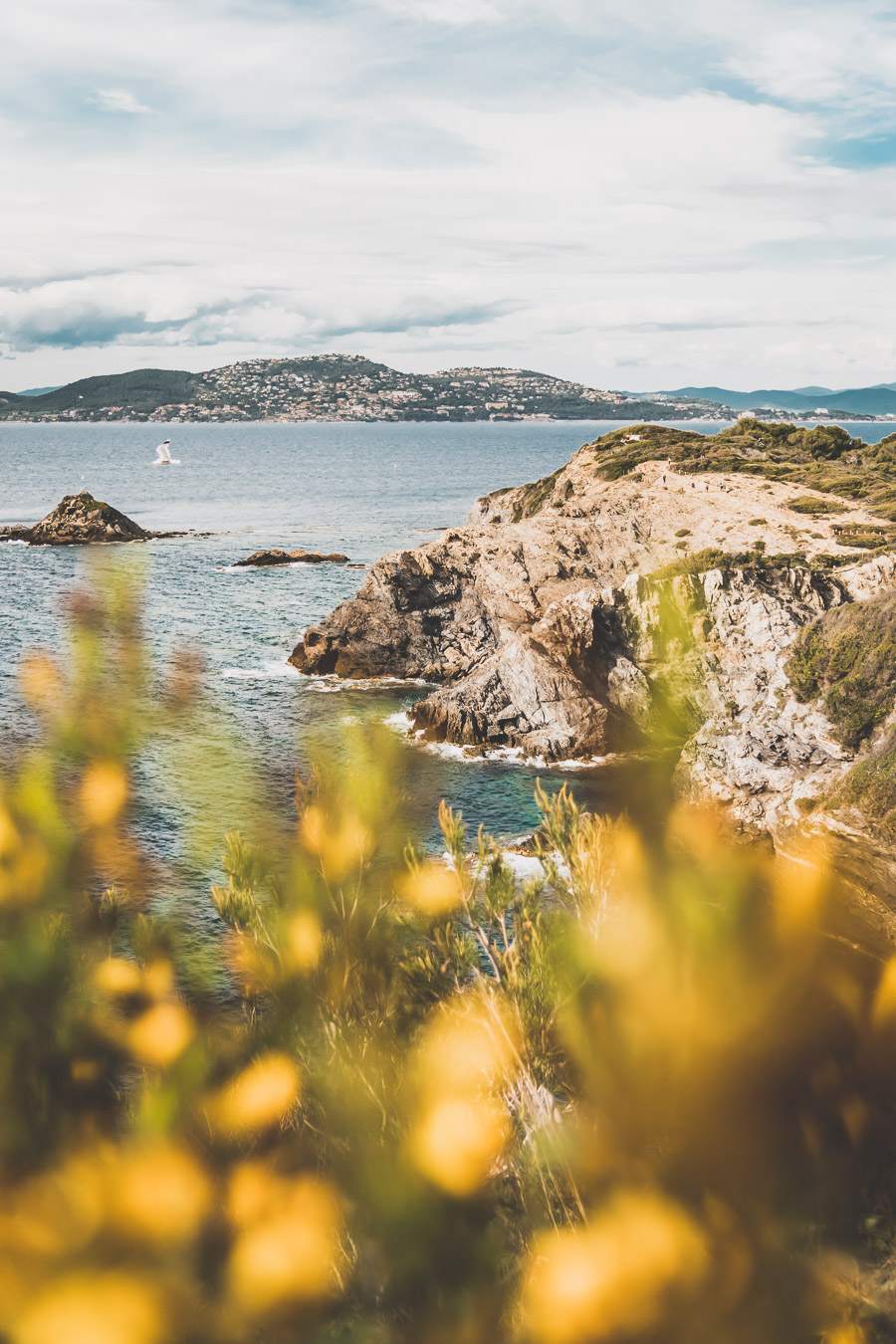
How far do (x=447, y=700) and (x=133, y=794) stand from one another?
1353 cm

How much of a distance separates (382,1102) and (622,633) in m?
30.0

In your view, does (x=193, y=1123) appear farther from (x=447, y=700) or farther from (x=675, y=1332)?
(x=447, y=700)

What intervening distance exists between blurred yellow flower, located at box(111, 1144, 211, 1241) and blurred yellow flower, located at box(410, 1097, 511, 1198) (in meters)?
1.85

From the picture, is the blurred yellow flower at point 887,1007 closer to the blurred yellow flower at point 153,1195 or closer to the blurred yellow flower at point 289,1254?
the blurred yellow flower at point 289,1254

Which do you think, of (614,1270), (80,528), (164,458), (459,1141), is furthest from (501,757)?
(164,458)

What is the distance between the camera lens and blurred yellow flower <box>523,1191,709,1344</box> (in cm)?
679

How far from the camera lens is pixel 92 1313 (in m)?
5.68

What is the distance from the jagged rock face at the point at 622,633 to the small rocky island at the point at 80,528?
4076 cm

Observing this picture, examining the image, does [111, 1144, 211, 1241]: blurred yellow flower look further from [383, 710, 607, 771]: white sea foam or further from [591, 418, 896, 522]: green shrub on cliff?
[591, 418, 896, 522]: green shrub on cliff

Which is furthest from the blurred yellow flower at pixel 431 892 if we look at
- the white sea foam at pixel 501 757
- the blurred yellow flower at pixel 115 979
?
the white sea foam at pixel 501 757

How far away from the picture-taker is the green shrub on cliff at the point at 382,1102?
5305 millimetres

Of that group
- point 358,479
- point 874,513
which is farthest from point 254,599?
point 358,479

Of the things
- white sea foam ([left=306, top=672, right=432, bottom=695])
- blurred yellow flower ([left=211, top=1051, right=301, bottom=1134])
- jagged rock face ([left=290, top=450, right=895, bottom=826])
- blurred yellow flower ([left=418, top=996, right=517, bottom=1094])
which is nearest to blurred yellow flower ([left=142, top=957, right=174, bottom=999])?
blurred yellow flower ([left=211, top=1051, right=301, bottom=1134])

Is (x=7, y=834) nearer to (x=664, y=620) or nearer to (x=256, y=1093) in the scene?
(x=256, y=1093)
